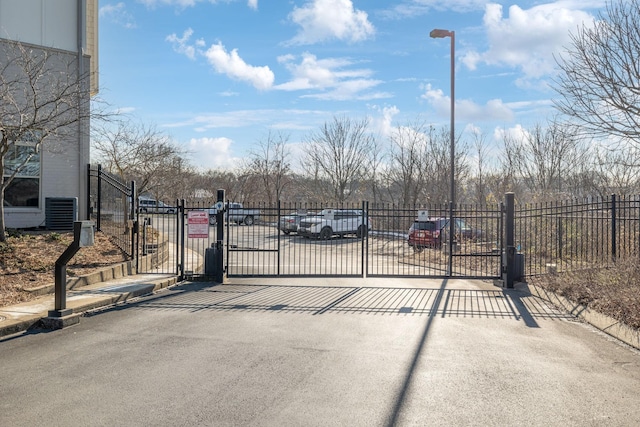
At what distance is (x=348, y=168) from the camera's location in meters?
30.8

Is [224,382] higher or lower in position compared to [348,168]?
lower

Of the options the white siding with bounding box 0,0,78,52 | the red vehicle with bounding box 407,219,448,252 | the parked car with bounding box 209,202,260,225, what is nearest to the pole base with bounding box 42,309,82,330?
the parked car with bounding box 209,202,260,225

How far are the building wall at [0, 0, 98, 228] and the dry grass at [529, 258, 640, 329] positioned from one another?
12.4 meters

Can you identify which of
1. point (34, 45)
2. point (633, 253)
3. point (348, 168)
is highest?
point (34, 45)

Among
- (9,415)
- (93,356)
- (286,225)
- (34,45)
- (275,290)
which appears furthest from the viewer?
(286,225)

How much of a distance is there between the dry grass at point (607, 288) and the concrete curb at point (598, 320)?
0.27ft

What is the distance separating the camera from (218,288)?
10.3 metres

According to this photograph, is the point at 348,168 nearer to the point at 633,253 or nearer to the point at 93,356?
the point at 633,253

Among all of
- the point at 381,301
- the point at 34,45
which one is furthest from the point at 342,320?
the point at 34,45

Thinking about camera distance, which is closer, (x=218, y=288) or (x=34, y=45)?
(x=218, y=288)

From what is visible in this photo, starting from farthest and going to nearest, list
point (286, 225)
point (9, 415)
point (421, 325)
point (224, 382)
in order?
1. point (286, 225)
2. point (421, 325)
3. point (224, 382)
4. point (9, 415)

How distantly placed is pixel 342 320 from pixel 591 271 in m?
5.52

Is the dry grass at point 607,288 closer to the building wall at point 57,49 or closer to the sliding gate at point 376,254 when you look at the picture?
the sliding gate at point 376,254

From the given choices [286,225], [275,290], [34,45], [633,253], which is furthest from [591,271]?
[286,225]
